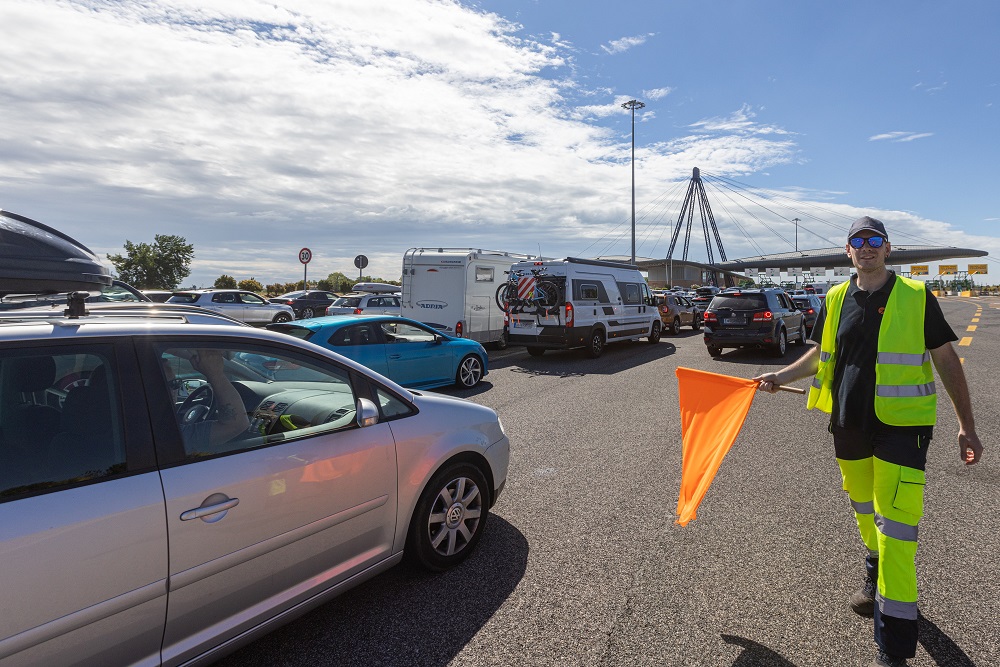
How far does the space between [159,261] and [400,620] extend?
3613 centimetres

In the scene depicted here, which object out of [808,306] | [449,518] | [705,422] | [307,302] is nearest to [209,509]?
[449,518]

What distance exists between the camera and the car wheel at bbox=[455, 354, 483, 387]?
9.95 m

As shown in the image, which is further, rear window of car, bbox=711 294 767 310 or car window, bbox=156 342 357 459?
rear window of car, bbox=711 294 767 310

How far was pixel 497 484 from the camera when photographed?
385cm

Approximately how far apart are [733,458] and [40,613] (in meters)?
5.25

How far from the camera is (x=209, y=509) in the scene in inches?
89.7

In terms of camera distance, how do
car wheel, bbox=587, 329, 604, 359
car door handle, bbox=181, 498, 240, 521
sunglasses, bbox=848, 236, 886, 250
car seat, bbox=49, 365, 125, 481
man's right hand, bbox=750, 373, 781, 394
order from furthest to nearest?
car wheel, bbox=587, 329, 604, 359, man's right hand, bbox=750, 373, 781, 394, sunglasses, bbox=848, 236, 886, 250, car door handle, bbox=181, 498, 240, 521, car seat, bbox=49, 365, 125, 481

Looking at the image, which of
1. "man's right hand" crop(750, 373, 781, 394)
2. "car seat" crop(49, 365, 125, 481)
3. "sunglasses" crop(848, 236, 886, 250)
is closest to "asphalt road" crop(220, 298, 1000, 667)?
"man's right hand" crop(750, 373, 781, 394)

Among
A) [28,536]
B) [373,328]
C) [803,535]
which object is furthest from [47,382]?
[373,328]

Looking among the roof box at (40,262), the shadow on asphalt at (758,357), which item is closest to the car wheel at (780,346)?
the shadow on asphalt at (758,357)

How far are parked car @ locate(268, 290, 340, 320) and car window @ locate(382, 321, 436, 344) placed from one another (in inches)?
760

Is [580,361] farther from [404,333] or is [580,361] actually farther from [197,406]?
[197,406]

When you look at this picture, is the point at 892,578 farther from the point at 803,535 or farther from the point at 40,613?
the point at 40,613

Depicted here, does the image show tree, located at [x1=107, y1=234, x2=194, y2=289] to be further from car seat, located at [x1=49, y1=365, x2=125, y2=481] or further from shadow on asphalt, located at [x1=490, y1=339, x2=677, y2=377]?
car seat, located at [x1=49, y1=365, x2=125, y2=481]
